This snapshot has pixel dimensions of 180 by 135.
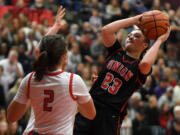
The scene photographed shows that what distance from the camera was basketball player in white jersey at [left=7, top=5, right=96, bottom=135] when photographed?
2842 millimetres

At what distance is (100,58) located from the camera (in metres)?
10.5

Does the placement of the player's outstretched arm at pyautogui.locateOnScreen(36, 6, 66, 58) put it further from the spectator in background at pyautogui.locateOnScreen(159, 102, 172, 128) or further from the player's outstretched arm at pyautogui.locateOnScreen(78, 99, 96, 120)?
the spectator in background at pyautogui.locateOnScreen(159, 102, 172, 128)

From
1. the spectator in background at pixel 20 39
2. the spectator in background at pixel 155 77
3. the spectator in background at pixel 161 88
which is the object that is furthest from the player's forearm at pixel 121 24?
the spectator in background at pixel 155 77

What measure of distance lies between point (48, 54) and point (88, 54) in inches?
317

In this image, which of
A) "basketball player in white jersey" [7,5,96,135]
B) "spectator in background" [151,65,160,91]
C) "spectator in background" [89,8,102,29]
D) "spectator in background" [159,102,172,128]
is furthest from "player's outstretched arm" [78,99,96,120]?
"spectator in background" [89,8,102,29]

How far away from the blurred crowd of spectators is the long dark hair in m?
3.75

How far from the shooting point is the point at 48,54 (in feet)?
9.41


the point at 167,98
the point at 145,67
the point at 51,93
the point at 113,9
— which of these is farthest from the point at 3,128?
the point at 113,9

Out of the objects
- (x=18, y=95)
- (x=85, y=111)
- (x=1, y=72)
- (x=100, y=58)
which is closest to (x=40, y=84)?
(x=18, y=95)

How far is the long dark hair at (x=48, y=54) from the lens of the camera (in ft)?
9.21

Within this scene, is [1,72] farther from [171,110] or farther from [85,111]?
[85,111]

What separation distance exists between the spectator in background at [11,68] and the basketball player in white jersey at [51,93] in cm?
597

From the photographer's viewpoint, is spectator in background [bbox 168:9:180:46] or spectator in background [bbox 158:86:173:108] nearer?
spectator in background [bbox 158:86:173:108]

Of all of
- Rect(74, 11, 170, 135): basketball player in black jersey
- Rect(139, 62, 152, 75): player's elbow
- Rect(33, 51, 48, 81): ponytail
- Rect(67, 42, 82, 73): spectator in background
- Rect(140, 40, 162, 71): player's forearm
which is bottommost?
Rect(67, 42, 82, 73): spectator in background
